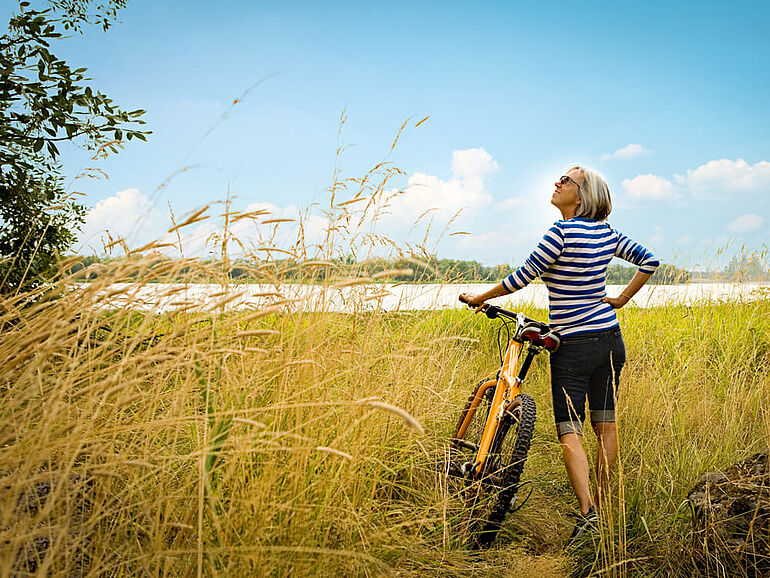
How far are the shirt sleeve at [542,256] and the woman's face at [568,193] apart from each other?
0.99 feet

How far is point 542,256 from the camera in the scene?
3.12 m

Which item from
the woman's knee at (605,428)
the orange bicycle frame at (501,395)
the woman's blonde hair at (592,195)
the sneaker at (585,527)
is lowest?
the sneaker at (585,527)

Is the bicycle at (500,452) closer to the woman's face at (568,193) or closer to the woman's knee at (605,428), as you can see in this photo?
the woman's knee at (605,428)

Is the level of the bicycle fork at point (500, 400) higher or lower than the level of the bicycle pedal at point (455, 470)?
higher

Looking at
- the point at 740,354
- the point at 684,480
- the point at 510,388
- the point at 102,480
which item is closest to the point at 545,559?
the point at 510,388

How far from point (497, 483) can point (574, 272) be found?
120 centimetres

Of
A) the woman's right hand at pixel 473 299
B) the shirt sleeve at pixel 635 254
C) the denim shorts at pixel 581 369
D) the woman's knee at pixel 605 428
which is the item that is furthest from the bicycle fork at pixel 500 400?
the shirt sleeve at pixel 635 254

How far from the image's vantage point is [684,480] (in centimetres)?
343

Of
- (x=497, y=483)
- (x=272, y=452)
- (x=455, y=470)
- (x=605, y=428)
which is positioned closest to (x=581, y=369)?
(x=605, y=428)

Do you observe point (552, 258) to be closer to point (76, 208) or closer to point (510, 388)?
point (510, 388)

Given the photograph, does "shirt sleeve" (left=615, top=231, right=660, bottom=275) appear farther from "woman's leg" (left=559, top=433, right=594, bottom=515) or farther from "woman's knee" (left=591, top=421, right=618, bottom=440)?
"woman's leg" (left=559, top=433, right=594, bottom=515)

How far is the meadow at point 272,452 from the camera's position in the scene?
165cm

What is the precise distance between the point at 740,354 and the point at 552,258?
387 cm

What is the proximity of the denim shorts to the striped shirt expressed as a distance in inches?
2.6
